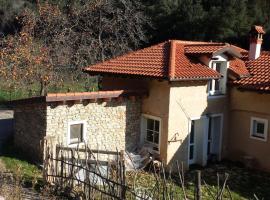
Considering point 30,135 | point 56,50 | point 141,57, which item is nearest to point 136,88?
point 141,57

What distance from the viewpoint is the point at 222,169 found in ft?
63.3

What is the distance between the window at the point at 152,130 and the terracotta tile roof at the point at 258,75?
13.9ft

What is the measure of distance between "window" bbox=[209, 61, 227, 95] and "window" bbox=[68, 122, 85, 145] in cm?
618

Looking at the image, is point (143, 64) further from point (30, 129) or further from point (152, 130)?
point (30, 129)

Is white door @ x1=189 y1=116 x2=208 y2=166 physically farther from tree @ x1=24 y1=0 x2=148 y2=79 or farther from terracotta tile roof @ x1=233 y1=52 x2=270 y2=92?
tree @ x1=24 y1=0 x2=148 y2=79

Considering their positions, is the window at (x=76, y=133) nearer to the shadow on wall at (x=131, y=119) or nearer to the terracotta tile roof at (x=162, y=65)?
the shadow on wall at (x=131, y=119)

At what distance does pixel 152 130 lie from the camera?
18859 millimetres

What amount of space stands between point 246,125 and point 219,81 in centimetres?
229

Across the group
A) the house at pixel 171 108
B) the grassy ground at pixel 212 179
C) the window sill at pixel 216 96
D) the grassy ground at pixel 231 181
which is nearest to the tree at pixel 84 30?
the house at pixel 171 108

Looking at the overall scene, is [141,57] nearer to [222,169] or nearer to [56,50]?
[222,169]

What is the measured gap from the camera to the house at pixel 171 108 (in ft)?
56.1

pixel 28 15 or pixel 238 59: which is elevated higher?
pixel 28 15

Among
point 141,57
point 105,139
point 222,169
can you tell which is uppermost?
point 141,57

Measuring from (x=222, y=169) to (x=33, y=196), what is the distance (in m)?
9.03
